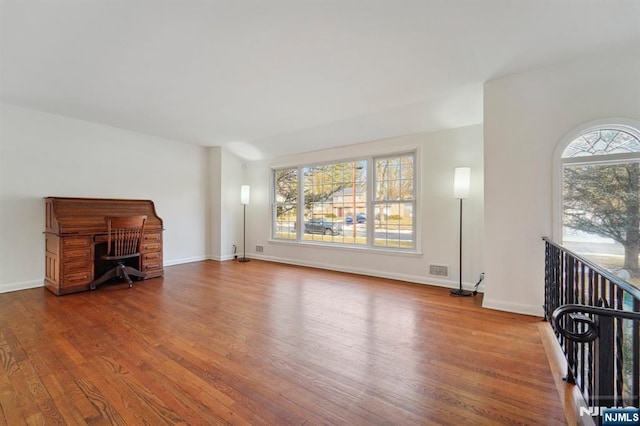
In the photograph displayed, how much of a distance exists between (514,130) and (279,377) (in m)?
3.18

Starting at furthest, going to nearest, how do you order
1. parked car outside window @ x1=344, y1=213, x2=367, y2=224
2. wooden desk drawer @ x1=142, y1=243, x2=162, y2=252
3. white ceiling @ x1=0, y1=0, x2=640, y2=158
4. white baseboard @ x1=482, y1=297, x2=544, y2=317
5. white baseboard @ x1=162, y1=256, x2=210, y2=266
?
1. white baseboard @ x1=162, y1=256, x2=210, y2=266
2. parked car outside window @ x1=344, y1=213, x2=367, y2=224
3. wooden desk drawer @ x1=142, y1=243, x2=162, y2=252
4. white baseboard @ x1=482, y1=297, x2=544, y2=317
5. white ceiling @ x1=0, y1=0, x2=640, y2=158

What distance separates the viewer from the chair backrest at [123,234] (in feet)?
11.9

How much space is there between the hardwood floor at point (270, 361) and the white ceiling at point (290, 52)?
8.05 feet

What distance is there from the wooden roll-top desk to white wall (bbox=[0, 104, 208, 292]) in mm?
218

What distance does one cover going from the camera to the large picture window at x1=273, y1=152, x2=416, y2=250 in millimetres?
4324

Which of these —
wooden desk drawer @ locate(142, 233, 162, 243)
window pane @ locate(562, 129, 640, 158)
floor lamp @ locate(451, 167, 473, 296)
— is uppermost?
window pane @ locate(562, 129, 640, 158)

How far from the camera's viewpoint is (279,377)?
5.65 ft

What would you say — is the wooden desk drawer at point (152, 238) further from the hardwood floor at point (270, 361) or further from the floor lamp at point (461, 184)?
the floor lamp at point (461, 184)

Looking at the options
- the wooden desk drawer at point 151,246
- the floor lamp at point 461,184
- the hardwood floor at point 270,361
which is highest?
the floor lamp at point 461,184

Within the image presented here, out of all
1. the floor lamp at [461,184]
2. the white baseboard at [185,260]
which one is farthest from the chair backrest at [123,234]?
the floor lamp at [461,184]

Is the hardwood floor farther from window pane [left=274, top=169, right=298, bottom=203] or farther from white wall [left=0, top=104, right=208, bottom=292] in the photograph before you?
window pane [left=274, top=169, right=298, bottom=203]

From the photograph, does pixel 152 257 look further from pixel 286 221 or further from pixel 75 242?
pixel 286 221

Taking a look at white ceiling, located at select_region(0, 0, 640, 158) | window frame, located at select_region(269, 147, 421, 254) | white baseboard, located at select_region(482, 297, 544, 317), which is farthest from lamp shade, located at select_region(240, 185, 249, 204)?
white baseboard, located at select_region(482, 297, 544, 317)

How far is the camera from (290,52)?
241 centimetres
